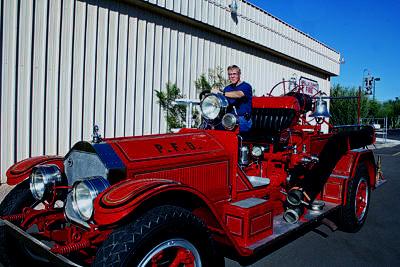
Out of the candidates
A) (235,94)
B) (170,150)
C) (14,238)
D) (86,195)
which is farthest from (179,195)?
(235,94)

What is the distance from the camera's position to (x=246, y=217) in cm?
319

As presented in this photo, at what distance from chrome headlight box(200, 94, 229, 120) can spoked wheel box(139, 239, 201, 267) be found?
1427 mm

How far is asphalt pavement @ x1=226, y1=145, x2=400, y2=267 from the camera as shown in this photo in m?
3.82

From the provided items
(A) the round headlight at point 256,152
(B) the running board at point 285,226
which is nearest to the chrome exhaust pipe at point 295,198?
(B) the running board at point 285,226

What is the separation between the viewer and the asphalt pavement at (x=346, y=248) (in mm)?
3824

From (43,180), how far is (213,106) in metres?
1.69

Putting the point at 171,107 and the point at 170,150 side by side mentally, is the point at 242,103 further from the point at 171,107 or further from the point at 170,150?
the point at 171,107

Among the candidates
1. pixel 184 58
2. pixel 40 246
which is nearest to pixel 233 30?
pixel 184 58

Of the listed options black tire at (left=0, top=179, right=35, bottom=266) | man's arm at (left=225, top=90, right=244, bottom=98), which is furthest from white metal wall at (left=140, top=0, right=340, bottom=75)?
black tire at (left=0, top=179, right=35, bottom=266)

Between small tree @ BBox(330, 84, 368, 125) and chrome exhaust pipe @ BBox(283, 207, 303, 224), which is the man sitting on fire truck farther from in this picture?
small tree @ BBox(330, 84, 368, 125)

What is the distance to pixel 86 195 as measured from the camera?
2488 millimetres

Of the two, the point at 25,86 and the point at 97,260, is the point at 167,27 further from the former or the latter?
the point at 97,260

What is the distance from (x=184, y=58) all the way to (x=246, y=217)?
5.93 metres

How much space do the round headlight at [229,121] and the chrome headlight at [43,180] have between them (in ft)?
5.26
